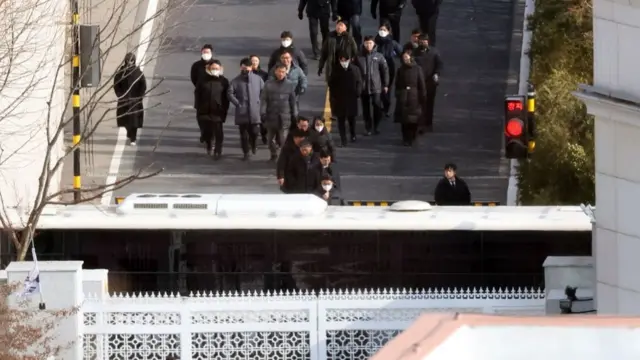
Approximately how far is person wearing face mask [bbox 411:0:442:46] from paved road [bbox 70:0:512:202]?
48cm

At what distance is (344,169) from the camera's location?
28938mm

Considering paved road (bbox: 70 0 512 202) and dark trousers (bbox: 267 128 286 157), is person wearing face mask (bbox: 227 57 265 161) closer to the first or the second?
dark trousers (bbox: 267 128 286 157)

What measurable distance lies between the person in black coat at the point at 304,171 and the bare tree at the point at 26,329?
580cm

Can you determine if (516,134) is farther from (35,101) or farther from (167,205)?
(35,101)

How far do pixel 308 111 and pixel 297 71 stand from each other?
5.27 ft

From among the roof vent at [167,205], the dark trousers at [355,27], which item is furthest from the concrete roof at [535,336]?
the dark trousers at [355,27]

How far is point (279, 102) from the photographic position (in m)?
28.5

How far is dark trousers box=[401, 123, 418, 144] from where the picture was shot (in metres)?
29.8

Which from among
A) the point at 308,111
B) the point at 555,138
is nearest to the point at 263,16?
the point at 308,111

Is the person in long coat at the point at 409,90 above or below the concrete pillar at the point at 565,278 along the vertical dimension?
above

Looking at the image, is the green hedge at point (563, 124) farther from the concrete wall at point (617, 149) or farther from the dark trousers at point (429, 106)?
the concrete wall at point (617, 149)

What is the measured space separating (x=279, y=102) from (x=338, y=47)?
205cm

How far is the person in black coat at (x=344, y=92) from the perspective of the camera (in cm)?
2967

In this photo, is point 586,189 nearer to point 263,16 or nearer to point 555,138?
point 555,138
